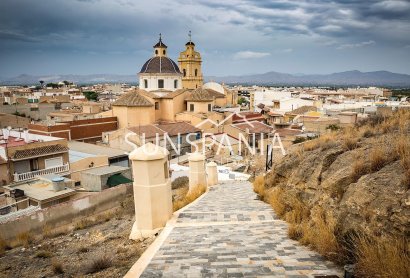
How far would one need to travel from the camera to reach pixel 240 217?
621 cm

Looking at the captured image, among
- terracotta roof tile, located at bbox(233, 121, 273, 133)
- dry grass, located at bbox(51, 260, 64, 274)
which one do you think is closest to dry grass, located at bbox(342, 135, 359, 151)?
dry grass, located at bbox(51, 260, 64, 274)

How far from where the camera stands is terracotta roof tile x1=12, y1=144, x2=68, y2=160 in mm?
16109

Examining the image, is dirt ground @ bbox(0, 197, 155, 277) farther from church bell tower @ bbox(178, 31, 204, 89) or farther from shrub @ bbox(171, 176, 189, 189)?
church bell tower @ bbox(178, 31, 204, 89)

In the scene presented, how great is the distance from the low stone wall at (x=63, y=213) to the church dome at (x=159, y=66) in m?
22.7

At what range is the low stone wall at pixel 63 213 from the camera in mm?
10602

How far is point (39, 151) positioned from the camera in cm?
1703

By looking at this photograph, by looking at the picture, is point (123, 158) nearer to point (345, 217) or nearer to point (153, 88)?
point (153, 88)

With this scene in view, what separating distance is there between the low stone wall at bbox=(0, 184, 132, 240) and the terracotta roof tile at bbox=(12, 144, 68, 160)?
5.43 metres

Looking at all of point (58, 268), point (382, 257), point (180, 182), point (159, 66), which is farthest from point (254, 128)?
point (382, 257)

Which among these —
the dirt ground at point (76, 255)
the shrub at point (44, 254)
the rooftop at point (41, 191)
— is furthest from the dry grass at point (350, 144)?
the rooftop at point (41, 191)

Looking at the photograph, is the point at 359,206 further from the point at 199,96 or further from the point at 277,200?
the point at 199,96

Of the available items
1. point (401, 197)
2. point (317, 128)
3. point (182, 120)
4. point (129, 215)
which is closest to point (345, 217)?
point (401, 197)

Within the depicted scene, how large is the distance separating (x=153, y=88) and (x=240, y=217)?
1205 inches

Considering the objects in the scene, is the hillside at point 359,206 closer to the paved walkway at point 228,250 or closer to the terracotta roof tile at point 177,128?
the paved walkway at point 228,250
